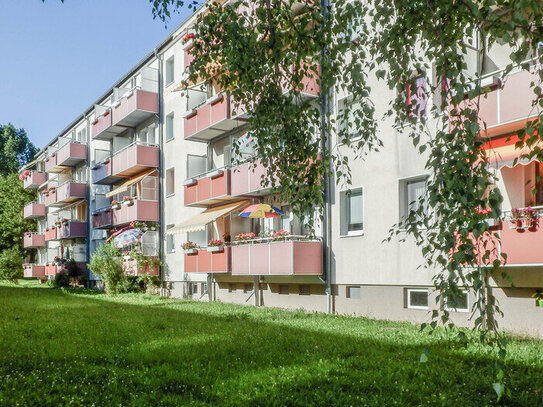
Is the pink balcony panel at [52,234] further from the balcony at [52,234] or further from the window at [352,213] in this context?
the window at [352,213]

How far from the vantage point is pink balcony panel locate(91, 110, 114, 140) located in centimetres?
3275

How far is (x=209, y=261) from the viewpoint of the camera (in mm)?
22125

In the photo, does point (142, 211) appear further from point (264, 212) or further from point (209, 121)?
point (264, 212)

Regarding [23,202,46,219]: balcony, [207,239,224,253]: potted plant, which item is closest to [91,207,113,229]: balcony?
[207,239,224,253]: potted plant

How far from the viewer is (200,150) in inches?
1006

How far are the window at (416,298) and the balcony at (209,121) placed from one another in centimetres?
980

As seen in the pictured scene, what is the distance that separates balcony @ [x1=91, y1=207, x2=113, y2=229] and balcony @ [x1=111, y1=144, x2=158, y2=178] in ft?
9.99

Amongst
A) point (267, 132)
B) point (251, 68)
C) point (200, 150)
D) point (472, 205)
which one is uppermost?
point (200, 150)

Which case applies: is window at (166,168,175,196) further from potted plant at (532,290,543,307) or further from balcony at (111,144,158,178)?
potted plant at (532,290,543,307)

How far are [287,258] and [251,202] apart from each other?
16.2 feet

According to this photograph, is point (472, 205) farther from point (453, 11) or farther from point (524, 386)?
point (524, 386)

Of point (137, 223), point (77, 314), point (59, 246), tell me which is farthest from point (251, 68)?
point (59, 246)

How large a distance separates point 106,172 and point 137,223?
6.09 m

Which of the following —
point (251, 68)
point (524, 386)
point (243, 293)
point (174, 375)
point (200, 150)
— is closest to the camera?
point (251, 68)
